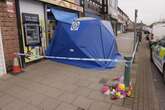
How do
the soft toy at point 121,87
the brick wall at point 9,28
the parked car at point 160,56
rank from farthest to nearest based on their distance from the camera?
the brick wall at point 9,28 → the parked car at point 160,56 → the soft toy at point 121,87

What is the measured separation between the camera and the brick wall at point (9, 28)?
5.35 meters

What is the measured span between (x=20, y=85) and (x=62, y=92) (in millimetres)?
1413

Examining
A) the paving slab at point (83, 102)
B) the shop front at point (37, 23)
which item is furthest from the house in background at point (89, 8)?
the paving slab at point (83, 102)

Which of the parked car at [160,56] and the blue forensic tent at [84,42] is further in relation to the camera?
the blue forensic tent at [84,42]

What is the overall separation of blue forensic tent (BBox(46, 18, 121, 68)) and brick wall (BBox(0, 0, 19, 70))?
203 cm

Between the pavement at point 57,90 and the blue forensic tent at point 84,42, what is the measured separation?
0.69 metres

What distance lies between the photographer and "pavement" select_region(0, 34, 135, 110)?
11.6 feet

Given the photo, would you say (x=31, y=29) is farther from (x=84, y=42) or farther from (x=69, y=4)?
(x=69, y=4)

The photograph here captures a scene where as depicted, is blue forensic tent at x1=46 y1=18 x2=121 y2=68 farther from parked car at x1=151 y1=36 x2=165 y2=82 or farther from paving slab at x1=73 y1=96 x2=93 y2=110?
paving slab at x1=73 y1=96 x2=93 y2=110

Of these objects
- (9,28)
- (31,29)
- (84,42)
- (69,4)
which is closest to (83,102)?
(84,42)

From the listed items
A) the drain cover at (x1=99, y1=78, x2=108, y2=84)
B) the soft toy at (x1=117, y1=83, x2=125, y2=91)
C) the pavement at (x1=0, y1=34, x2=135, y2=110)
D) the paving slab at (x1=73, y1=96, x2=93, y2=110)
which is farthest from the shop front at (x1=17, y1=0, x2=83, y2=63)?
the soft toy at (x1=117, y1=83, x2=125, y2=91)

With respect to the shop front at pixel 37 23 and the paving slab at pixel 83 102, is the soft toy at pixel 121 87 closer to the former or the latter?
the paving slab at pixel 83 102

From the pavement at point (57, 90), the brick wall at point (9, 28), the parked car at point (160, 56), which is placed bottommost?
the pavement at point (57, 90)

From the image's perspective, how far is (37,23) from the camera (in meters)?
7.16
